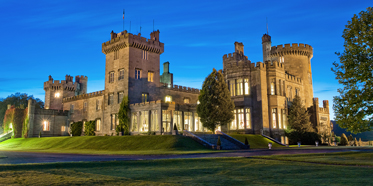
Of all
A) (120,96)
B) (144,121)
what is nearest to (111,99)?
(120,96)

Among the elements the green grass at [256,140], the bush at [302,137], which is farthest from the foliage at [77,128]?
the bush at [302,137]

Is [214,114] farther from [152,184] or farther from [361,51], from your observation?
[152,184]

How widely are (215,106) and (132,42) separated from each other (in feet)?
63.9

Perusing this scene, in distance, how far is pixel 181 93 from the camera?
59.2 meters

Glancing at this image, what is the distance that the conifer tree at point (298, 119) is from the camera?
45.5 m

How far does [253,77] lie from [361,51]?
2591cm

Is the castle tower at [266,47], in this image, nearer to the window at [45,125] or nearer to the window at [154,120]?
the window at [154,120]

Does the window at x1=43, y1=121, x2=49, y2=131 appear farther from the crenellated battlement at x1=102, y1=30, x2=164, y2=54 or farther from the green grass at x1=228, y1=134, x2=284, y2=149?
the green grass at x1=228, y1=134, x2=284, y2=149

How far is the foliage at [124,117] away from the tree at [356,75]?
109 ft

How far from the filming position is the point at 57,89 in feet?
236

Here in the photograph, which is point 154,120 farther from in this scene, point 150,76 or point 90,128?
point 90,128

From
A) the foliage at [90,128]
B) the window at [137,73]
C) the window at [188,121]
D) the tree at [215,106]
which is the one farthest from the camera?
the foliage at [90,128]

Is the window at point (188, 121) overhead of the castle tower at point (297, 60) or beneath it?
beneath

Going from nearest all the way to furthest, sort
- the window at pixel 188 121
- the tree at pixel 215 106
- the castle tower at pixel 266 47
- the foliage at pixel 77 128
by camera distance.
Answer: the tree at pixel 215 106
the window at pixel 188 121
the foliage at pixel 77 128
the castle tower at pixel 266 47
